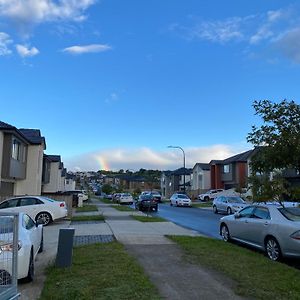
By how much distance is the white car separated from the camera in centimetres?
645

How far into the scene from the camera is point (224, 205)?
34156 millimetres

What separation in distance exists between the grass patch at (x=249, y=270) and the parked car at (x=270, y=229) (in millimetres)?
563

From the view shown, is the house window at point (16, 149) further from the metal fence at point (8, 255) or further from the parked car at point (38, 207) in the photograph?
the metal fence at point (8, 255)

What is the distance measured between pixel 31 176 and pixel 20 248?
27505 mm

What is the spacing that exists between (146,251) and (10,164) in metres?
19.1

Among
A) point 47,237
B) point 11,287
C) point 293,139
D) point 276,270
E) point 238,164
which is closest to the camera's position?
point 11,287

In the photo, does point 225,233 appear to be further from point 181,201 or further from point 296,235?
point 181,201

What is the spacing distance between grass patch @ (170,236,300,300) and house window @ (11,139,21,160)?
19.7 meters

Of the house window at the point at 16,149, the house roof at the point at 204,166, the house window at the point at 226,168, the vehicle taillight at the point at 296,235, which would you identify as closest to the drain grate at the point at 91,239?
the vehicle taillight at the point at 296,235

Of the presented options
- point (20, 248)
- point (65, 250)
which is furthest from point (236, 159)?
point (20, 248)

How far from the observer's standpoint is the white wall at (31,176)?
112 feet

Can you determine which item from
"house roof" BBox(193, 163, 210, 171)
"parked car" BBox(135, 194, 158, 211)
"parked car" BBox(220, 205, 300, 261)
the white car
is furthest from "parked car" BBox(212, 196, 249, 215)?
"house roof" BBox(193, 163, 210, 171)

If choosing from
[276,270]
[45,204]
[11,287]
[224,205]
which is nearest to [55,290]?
[11,287]

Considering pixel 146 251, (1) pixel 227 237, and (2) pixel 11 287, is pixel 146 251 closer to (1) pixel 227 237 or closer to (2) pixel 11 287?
(1) pixel 227 237
